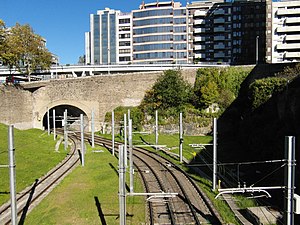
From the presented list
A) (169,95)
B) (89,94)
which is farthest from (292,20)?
(89,94)

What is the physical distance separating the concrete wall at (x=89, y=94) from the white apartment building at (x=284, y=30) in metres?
30.1

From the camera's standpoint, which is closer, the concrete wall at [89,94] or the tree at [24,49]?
the tree at [24,49]

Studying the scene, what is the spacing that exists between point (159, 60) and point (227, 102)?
43.7m

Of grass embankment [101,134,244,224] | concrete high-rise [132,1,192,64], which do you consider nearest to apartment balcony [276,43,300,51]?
concrete high-rise [132,1,192,64]

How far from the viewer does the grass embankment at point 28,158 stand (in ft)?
67.5

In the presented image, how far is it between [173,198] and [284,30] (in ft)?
201

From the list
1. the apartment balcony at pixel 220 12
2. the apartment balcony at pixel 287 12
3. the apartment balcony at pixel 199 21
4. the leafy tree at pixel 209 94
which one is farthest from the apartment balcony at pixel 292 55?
the leafy tree at pixel 209 94

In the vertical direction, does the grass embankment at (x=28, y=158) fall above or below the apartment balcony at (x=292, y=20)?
below

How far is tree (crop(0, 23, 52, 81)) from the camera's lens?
139 ft

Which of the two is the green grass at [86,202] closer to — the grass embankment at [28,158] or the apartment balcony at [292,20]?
the grass embankment at [28,158]

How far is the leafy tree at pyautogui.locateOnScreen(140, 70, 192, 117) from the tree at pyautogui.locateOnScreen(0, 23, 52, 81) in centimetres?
1651

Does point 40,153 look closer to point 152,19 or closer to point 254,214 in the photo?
point 254,214

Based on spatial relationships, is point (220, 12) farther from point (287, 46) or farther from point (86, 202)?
point (86, 202)

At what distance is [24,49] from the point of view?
149 feet
